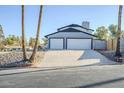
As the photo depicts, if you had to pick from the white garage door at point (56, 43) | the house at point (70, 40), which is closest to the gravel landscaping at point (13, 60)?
the white garage door at point (56, 43)

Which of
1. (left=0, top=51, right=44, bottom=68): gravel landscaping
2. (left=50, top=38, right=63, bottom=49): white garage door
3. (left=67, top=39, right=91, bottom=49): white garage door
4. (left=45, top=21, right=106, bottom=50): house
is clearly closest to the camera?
(left=0, top=51, right=44, bottom=68): gravel landscaping

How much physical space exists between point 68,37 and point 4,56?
1590cm

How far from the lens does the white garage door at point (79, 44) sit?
131 feet

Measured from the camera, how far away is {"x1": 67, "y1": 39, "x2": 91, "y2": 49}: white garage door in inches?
1576

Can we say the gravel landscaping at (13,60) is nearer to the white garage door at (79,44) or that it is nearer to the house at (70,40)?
the house at (70,40)

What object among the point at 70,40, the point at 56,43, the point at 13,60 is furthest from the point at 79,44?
A: the point at 13,60

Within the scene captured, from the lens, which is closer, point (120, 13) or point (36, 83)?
point (36, 83)

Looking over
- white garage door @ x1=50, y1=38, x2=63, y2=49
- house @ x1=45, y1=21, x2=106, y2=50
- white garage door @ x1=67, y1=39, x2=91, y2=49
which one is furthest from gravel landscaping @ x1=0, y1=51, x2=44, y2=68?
white garage door @ x1=67, y1=39, x2=91, y2=49

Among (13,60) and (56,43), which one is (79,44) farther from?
(13,60)

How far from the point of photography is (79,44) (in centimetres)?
4025

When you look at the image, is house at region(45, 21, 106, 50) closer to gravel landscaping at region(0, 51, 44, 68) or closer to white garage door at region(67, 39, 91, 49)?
white garage door at region(67, 39, 91, 49)
